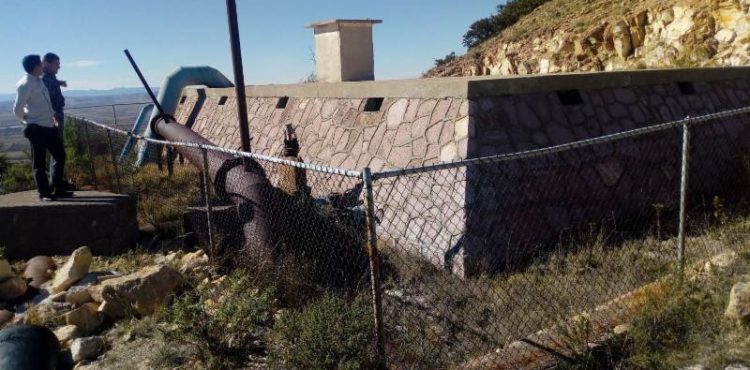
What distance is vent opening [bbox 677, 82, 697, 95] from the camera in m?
8.18

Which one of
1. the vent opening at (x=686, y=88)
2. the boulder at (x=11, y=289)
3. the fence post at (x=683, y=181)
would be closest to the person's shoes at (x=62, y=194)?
the boulder at (x=11, y=289)

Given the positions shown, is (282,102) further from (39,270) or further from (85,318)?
(85,318)

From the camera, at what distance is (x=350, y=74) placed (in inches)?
442

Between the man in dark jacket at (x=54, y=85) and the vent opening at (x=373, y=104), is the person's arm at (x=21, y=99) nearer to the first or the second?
the man in dark jacket at (x=54, y=85)

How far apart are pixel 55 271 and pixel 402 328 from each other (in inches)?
163

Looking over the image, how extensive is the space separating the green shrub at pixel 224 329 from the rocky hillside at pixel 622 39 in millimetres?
11848

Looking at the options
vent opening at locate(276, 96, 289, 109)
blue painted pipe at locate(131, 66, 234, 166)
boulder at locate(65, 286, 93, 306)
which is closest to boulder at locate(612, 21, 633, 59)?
vent opening at locate(276, 96, 289, 109)

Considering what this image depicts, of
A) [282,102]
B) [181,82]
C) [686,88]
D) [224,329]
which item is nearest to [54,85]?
[282,102]

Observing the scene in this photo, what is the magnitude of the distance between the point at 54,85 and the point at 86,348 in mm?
4943

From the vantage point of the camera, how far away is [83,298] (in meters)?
5.24

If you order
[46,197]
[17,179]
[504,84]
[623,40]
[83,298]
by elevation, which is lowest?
[83,298]

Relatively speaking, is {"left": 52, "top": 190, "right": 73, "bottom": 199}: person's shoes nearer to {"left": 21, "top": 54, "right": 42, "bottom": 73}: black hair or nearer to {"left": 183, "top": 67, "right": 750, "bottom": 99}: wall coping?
{"left": 21, "top": 54, "right": 42, "bottom": 73}: black hair

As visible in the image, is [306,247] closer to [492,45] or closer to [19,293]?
[19,293]

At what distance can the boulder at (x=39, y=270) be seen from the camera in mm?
6004
